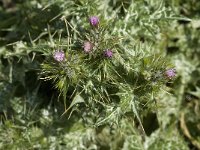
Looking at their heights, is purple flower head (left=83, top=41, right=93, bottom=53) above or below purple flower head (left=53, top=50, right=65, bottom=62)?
above

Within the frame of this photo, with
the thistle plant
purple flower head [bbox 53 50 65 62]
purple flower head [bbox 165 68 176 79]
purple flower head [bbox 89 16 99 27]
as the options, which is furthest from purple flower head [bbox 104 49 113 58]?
purple flower head [bbox 165 68 176 79]

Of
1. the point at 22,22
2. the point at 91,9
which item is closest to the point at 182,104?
the point at 91,9

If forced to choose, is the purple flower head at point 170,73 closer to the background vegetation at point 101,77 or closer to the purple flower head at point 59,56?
the background vegetation at point 101,77

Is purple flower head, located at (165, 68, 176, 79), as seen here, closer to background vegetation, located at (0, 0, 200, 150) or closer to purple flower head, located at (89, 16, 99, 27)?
background vegetation, located at (0, 0, 200, 150)

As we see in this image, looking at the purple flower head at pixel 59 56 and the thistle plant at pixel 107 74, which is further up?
the purple flower head at pixel 59 56

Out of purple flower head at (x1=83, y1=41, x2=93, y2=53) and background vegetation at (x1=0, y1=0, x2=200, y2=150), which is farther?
background vegetation at (x1=0, y1=0, x2=200, y2=150)

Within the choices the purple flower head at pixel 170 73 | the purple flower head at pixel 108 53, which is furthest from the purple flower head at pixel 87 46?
the purple flower head at pixel 170 73

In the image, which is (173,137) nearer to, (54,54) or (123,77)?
(123,77)

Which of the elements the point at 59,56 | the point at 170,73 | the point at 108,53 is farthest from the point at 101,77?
the point at 170,73

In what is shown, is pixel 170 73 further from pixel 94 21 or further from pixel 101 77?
pixel 94 21

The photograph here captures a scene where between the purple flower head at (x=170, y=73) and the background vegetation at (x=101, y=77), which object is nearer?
the purple flower head at (x=170, y=73)
